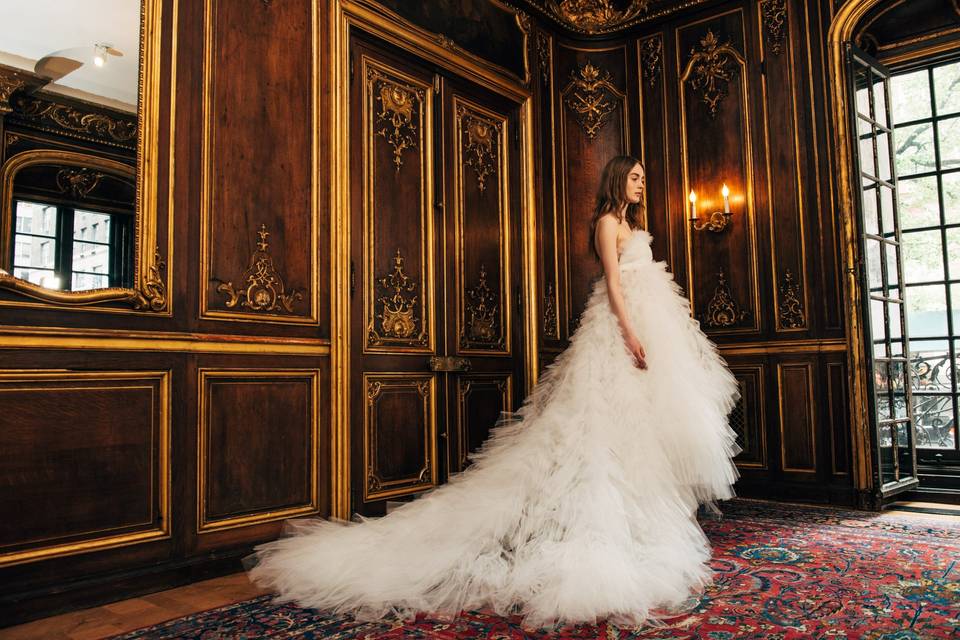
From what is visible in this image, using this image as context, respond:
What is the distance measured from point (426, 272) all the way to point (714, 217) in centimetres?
220

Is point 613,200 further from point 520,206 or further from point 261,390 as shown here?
A: point 261,390

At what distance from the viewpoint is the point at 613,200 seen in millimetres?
3547

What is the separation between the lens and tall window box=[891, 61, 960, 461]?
17.4ft

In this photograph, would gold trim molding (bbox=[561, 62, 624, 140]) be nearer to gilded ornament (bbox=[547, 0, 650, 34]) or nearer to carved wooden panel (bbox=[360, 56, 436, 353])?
gilded ornament (bbox=[547, 0, 650, 34])

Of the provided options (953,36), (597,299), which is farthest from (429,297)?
(953,36)

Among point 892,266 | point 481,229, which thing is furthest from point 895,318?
point 481,229

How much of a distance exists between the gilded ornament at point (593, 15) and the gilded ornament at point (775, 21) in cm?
96

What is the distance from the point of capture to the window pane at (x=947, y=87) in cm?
542

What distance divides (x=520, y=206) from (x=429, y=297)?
1164 mm

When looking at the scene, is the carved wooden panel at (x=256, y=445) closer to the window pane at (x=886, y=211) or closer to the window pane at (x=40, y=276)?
the window pane at (x=40, y=276)

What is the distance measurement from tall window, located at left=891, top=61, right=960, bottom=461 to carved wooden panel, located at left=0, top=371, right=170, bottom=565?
5154 mm

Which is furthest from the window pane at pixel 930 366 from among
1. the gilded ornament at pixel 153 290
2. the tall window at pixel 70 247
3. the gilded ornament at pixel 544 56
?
the tall window at pixel 70 247

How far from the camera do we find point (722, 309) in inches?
199

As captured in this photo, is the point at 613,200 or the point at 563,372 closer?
the point at 563,372
